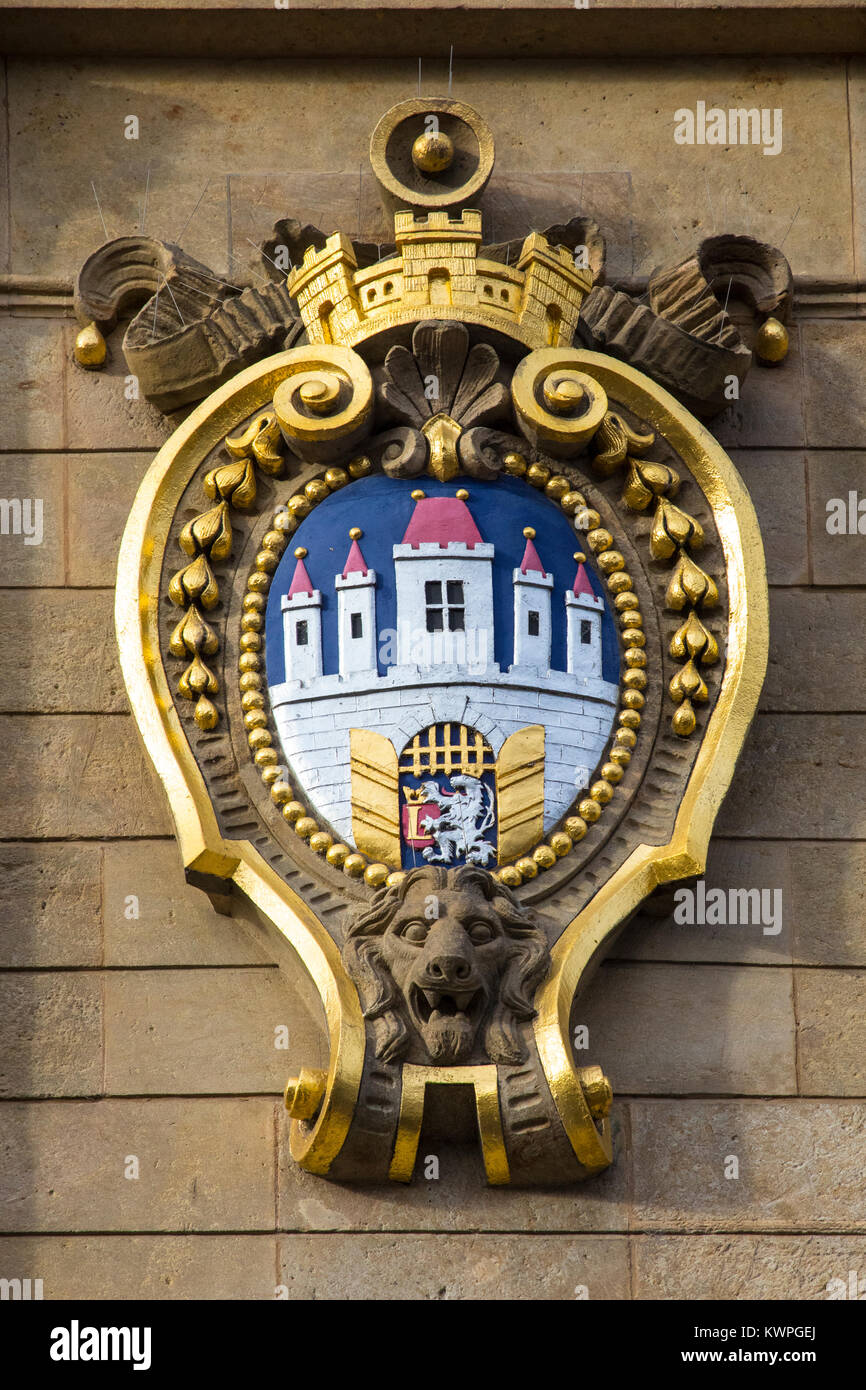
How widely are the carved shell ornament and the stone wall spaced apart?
186 mm

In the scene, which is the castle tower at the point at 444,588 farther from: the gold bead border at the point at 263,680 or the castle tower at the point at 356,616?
the gold bead border at the point at 263,680

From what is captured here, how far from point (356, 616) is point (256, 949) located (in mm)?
964

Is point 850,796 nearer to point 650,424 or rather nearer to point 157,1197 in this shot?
point 650,424

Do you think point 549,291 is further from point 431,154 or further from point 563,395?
point 431,154

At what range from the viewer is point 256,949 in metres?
6.77

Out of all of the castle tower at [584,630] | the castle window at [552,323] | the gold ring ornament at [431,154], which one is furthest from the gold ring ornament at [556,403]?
the gold ring ornament at [431,154]

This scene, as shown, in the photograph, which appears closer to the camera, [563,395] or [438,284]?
[563,395]

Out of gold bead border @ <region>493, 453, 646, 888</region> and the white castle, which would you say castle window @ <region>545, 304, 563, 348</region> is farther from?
the white castle

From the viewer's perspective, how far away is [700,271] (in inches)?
290

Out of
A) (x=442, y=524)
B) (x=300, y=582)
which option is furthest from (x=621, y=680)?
(x=300, y=582)

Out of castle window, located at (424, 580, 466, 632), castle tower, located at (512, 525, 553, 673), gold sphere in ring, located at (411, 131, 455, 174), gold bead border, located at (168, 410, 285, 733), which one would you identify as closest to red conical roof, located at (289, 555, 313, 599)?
gold bead border, located at (168, 410, 285, 733)

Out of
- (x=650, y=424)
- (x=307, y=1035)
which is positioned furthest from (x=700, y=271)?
(x=307, y=1035)
